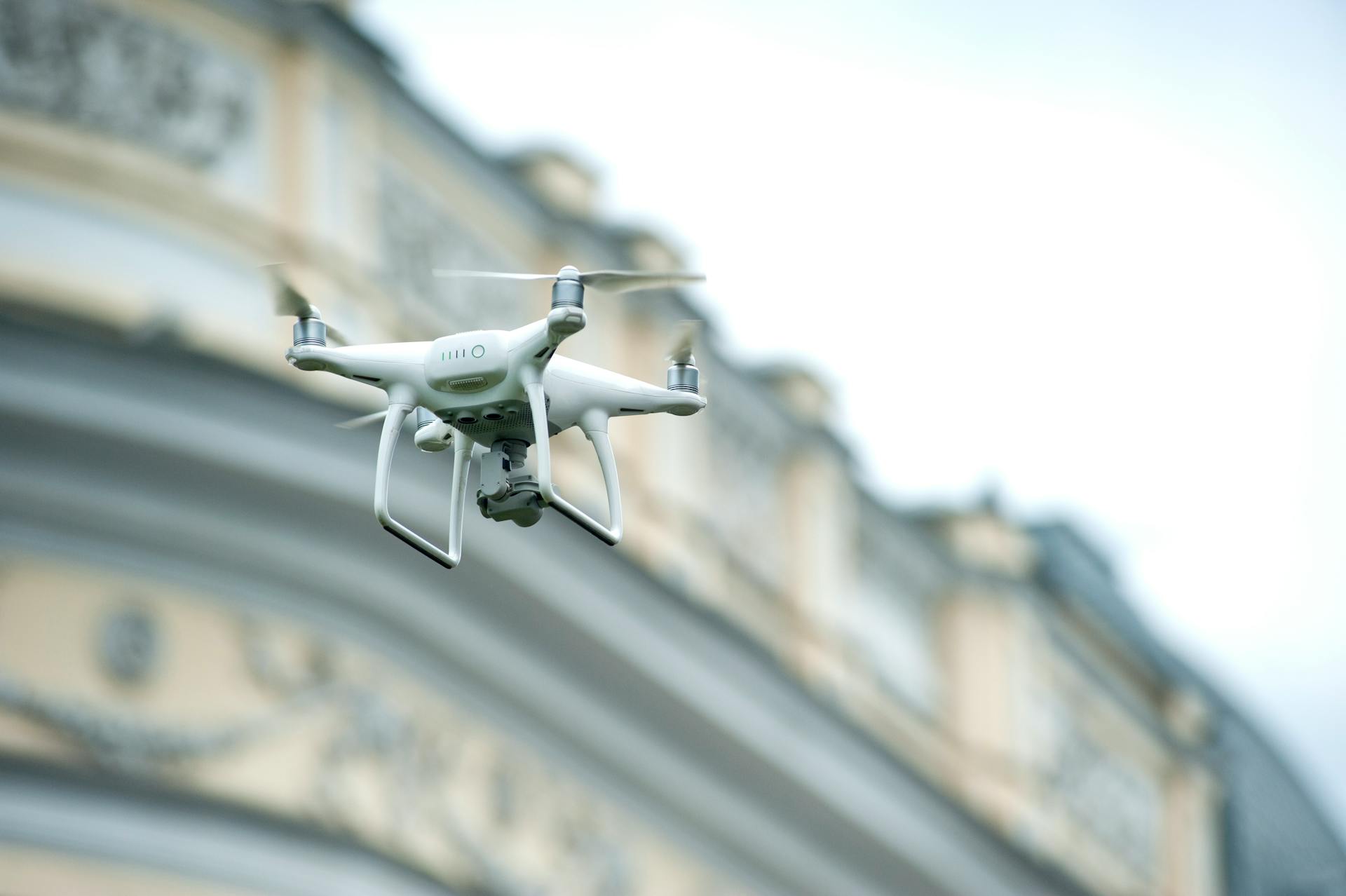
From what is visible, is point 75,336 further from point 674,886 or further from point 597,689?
point 674,886

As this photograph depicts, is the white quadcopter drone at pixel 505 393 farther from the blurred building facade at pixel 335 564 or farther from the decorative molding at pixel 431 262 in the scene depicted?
the decorative molding at pixel 431 262

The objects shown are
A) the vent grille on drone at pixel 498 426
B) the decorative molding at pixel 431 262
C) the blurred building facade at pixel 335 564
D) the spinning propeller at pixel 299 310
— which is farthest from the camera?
the decorative molding at pixel 431 262

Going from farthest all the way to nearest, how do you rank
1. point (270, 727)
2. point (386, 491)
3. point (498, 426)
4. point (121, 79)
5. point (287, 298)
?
point (121, 79) → point (270, 727) → point (287, 298) → point (498, 426) → point (386, 491)

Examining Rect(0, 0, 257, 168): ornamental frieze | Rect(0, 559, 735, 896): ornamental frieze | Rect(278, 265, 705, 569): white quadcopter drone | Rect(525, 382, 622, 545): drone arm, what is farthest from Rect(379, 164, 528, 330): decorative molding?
Rect(525, 382, 622, 545): drone arm

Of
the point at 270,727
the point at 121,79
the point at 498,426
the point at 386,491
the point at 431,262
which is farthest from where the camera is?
the point at 431,262

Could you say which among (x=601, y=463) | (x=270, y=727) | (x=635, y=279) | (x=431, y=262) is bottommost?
(x=270, y=727)

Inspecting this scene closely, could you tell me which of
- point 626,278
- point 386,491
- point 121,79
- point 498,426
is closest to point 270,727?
point 121,79

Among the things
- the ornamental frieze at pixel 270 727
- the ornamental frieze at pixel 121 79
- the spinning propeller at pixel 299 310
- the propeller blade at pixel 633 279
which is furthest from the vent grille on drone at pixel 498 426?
the ornamental frieze at pixel 121 79

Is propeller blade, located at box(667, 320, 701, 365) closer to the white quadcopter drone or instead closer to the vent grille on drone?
the white quadcopter drone

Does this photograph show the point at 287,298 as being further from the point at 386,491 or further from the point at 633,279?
the point at 633,279
